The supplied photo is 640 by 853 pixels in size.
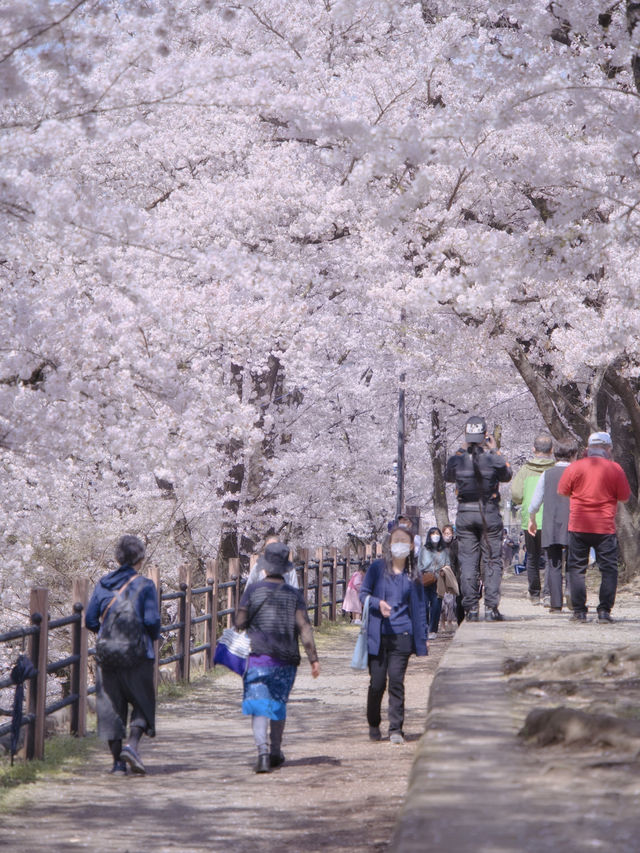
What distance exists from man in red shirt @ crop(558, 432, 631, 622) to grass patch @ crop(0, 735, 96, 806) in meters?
4.95

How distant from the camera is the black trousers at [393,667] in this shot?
30.5 feet

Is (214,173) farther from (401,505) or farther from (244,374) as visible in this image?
(401,505)

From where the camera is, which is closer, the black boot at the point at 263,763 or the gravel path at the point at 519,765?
the gravel path at the point at 519,765

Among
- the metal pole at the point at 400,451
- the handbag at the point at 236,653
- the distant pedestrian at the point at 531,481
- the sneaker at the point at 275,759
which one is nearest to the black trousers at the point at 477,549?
the distant pedestrian at the point at 531,481

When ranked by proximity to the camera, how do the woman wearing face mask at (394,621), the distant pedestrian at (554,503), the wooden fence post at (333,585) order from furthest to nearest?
the wooden fence post at (333,585) < the distant pedestrian at (554,503) < the woman wearing face mask at (394,621)

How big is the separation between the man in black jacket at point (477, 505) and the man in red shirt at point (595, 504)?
0.83 metres

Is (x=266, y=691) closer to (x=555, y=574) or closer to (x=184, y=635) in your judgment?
(x=184, y=635)

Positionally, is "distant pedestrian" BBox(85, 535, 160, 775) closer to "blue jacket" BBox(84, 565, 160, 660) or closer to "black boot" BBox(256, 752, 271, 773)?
"blue jacket" BBox(84, 565, 160, 660)

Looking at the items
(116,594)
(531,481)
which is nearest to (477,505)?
(531,481)

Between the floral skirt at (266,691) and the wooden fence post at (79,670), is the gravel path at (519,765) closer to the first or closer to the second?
the floral skirt at (266,691)

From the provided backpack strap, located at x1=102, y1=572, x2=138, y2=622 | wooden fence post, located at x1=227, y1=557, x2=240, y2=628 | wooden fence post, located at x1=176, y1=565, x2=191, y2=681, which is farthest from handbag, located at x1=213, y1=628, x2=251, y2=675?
wooden fence post, located at x1=227, y1=557, x2=240, y2=628

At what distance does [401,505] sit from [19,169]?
2077 centimetres

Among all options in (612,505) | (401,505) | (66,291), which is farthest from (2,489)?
(401,505)

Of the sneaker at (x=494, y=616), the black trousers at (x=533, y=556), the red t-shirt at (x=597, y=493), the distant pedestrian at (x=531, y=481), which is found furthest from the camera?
the black trousers at (x=533, y=556)
